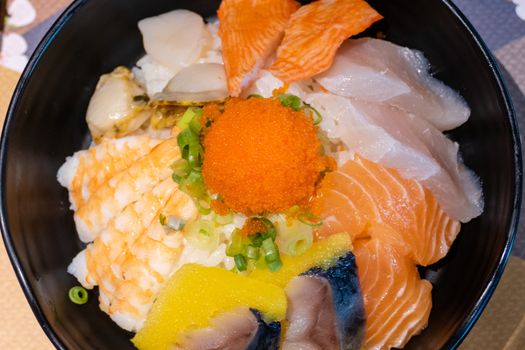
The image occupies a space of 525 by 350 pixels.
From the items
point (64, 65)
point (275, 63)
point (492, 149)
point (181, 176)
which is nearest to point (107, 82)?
point (64, 65)

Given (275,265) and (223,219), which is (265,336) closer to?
(275,265)

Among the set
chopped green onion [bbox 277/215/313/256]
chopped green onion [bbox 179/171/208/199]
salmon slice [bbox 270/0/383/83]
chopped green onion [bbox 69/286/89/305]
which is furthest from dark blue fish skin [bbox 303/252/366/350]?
chopped green onion [bbox 69/286/89/305]

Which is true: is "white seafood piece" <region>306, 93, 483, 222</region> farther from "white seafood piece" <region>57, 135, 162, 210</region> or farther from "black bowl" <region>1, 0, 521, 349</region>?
"white seafood piece" <region>57, 135, 162, 210</region>

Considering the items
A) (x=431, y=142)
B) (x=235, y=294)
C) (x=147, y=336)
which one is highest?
(x=431, y=142)

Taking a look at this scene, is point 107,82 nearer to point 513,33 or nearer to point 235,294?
point 235,294

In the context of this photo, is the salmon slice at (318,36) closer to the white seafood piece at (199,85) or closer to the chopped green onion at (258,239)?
the white seafood piece at (199,85)

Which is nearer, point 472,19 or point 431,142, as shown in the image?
point 431,142

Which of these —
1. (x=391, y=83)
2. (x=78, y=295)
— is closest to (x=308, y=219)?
(x=391, y=83)
